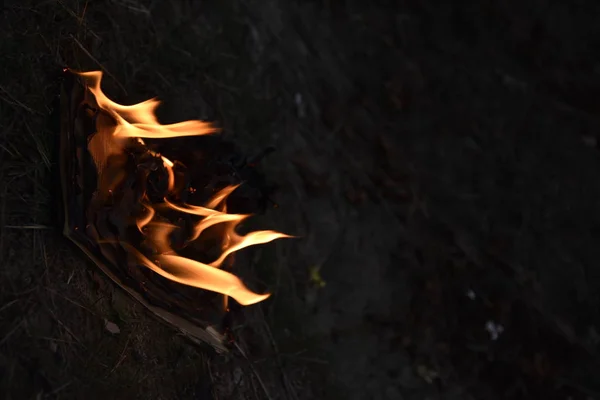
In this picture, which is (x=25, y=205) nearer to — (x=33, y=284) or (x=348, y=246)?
(x=33, y=284)

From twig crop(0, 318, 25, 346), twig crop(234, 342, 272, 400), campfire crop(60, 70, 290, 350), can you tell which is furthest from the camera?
twig crop(234, 342, 272, 400)

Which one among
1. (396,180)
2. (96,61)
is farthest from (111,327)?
(396,180)

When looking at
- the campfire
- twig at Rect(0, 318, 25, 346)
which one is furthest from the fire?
twig at Rect(0, 318, 25, 346)

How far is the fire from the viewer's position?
212 centimetres

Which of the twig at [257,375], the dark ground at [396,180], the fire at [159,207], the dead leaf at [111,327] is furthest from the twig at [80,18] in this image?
the twig at [257,375]

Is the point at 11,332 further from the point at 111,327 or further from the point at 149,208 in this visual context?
the point at 149,208

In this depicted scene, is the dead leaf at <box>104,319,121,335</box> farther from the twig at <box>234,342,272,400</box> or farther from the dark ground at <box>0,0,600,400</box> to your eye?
the twig at <box>234,342,272,400</box>

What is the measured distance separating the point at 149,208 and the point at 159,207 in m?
0.06

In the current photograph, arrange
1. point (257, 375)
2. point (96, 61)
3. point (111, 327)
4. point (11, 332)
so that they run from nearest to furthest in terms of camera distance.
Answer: point (11, 332)
point (111, 327)
point (96, 61)
point (257, 375)

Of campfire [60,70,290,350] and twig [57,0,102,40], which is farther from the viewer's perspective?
twig [57,0,102,40]

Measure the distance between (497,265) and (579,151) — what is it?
0.54 metres

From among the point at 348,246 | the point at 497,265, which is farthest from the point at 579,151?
the point at 348,246

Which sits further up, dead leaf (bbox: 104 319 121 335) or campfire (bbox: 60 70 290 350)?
campfire (bbox: 60 70 290 350)

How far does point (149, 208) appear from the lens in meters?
2.20
